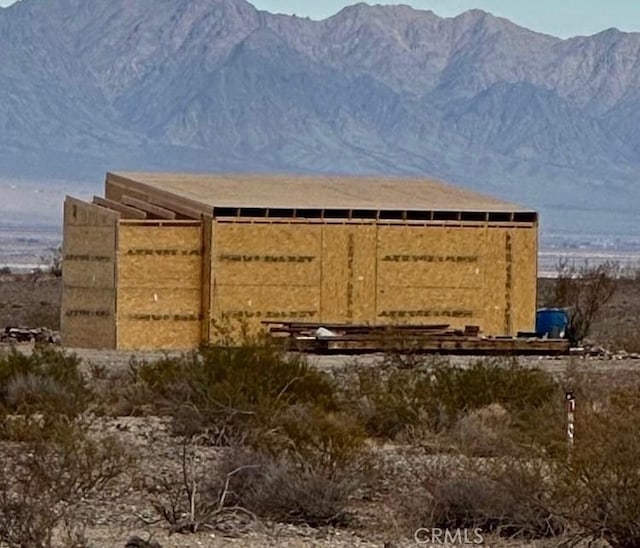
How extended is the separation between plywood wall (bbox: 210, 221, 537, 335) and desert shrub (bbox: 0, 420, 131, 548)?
15.9 metres

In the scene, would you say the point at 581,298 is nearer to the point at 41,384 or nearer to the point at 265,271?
the point at 265,271

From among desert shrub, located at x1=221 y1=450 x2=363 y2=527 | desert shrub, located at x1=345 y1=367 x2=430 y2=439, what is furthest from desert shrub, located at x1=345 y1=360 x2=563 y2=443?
desert shrub, located at x1=221 y1=450 x2=363 y2=527

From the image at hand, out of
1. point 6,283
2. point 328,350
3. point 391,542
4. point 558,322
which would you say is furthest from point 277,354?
point 6,283

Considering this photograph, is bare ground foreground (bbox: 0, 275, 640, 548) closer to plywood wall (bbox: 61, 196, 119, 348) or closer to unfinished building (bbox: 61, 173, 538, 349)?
unfinished building (bbox: 61, 173, 538, 349)

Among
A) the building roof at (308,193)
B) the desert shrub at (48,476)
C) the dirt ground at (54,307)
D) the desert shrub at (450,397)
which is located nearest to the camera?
the desert shrub at (48,476)

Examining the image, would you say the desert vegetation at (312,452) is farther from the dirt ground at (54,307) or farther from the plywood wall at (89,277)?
the dirt ground at (54,307)

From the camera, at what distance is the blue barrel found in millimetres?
37281

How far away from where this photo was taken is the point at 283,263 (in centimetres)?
3497

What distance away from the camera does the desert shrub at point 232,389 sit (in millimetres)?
20188

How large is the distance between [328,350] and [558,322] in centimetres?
670

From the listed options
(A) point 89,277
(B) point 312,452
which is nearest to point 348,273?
(A) point 89,277

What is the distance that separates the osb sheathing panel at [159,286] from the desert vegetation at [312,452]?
9032 mm

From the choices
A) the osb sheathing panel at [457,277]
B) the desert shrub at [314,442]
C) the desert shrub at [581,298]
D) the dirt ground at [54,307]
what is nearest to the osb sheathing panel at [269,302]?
the osb sheathing panel at [457,277]

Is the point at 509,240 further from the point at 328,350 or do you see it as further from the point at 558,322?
the point at 328,350
